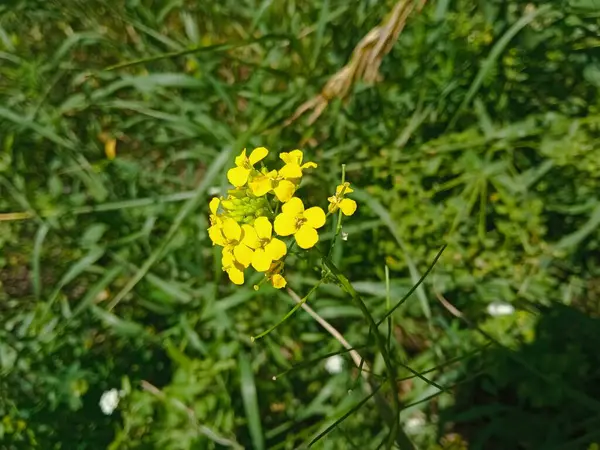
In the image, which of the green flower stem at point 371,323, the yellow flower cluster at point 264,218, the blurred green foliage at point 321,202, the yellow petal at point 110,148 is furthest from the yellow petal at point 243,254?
the yellow petal at point 110,148

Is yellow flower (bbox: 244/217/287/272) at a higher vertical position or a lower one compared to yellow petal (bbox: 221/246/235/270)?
higher

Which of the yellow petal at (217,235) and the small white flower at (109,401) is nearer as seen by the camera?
Answer: the yellow petal at (217,235)

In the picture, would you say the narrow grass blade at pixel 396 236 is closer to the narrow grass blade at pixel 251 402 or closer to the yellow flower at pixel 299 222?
the narrow grass blade at pixel 251 402

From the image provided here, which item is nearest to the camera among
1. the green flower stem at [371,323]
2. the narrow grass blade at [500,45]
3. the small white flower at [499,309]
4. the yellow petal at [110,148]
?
the green flower stem at [371,323]

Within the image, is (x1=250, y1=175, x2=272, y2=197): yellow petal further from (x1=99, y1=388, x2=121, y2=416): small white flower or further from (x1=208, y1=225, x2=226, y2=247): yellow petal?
(x1=99, y1=388, x2=121, y2=416): small white flower

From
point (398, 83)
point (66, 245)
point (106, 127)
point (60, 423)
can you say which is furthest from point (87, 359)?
point (398, 83)

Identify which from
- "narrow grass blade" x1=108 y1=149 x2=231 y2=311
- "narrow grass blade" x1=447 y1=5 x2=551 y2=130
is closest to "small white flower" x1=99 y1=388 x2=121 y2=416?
"narrow grass blade" x1=108 y1=149 x2=231 y2=311

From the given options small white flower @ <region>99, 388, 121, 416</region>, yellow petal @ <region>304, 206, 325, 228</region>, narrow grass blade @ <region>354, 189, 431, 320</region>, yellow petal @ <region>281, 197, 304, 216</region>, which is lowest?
small white flower @ <region>99, 388, 121, 416</region>

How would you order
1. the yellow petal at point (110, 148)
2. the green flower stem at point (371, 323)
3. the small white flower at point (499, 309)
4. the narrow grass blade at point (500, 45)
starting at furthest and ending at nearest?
the yellow petal at point (110, 148) < the small white flower at point (499, 309) < the narrow grass blade at point (500, 45) < the green flower stem at point (371, 323)
